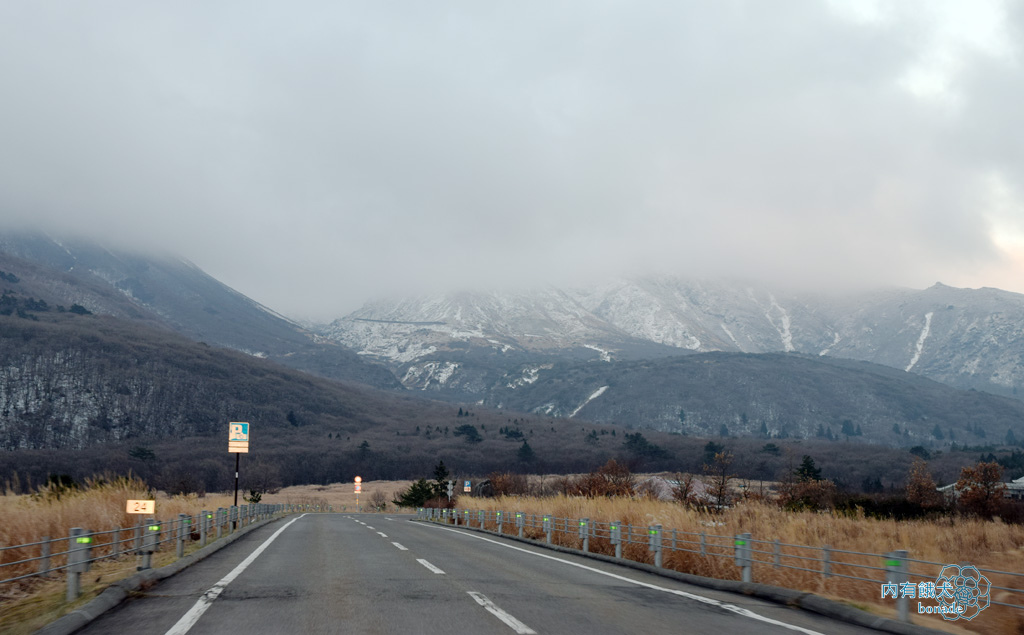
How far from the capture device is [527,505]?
3538 cm

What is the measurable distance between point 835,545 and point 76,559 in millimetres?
15062

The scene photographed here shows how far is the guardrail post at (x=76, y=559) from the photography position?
11.1 metres

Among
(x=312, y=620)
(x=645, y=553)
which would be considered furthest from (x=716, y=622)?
(x=645, y=553)

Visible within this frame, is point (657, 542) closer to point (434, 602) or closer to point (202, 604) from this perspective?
point (434, 602)

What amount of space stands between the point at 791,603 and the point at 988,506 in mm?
72825

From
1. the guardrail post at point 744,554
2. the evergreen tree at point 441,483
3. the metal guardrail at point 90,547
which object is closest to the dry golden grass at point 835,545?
the guardrail post at point 744,554

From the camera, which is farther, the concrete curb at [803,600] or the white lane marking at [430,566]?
the white lane marking at [430,566]

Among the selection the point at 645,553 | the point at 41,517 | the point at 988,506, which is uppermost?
the point at 41,517

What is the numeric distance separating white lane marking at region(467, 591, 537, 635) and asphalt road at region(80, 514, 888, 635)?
0.02m

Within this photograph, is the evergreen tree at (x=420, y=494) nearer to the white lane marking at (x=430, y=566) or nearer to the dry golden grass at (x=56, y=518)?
the dry golden grass at (x=56, y=518)

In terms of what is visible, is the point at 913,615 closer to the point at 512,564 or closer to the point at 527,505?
the point at 512,564

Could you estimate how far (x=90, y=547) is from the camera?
Result: 38.1 ft

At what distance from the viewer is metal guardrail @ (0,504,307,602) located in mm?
11312

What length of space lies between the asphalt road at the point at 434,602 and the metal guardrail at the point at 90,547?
102cm
